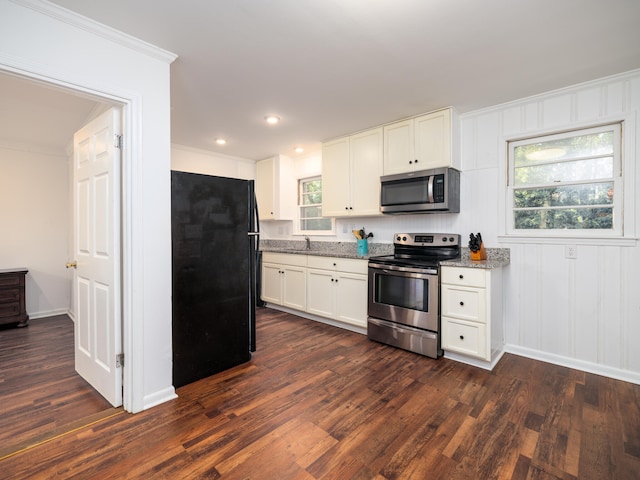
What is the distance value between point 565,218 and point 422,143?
4.78 feet

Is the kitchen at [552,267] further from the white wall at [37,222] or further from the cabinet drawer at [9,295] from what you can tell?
the white wall at [37,222]

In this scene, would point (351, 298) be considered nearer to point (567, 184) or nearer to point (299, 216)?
point (299, 216)

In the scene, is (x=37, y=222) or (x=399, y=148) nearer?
(x=399, y=148)

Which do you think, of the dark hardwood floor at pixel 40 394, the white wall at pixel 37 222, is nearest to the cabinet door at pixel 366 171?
the dark hardwood floor at pixel 40 394

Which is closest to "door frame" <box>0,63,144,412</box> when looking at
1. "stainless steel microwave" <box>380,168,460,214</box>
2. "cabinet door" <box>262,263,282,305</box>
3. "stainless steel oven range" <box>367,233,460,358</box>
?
"stainless steel oven range" <box>367,233,460,358</box>

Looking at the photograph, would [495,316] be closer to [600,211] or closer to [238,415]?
[600,211]

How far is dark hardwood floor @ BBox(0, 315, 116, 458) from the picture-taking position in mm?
1819

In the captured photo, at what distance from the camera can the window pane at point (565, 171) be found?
2.59 meters

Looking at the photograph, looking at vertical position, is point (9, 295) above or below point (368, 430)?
above

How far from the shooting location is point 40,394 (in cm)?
222

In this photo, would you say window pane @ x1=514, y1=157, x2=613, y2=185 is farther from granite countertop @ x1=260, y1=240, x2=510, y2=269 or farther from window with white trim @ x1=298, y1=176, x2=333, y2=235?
window with white trim @ x1=298, y1=176, x2=333, y2=235

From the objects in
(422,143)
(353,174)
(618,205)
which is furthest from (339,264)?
(618,205)

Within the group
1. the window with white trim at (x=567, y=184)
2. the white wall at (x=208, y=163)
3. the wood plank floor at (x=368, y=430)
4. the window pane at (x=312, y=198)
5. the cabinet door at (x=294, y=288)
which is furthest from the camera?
the window pane at (x=312, y=198)

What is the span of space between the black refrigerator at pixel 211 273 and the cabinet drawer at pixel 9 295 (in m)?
3.04
